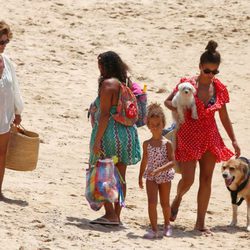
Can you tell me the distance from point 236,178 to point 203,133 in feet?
3.12

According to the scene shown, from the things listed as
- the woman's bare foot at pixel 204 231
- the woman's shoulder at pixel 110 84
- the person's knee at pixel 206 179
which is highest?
the woman's shoulder at pixel 110 84

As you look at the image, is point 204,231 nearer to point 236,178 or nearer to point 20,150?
point 236,178

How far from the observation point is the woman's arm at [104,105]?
9.38 meters

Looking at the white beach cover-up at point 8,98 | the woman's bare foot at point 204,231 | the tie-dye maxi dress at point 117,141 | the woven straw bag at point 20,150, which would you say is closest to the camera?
the tie-dye maxi dress at point 117,141

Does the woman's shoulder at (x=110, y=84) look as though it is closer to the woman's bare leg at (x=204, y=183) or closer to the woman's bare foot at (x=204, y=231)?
the woman's bare leg at (x=204, y=183)

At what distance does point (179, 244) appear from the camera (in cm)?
931

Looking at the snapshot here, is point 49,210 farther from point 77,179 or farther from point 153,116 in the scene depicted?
point 77,179

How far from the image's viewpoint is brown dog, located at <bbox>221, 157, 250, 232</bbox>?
10508 mm

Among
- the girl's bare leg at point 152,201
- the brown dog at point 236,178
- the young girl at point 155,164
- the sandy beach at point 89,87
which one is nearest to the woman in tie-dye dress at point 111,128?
the young girl at point 155,164

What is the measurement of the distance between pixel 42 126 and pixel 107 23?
15.1 ft

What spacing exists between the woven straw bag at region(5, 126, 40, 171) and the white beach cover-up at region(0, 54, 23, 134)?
0.29 m

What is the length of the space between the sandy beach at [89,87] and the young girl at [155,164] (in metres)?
0.31

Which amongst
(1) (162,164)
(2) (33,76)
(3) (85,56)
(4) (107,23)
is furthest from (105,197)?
(4) (107,23)

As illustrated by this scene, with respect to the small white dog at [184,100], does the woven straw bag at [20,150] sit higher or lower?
lower
